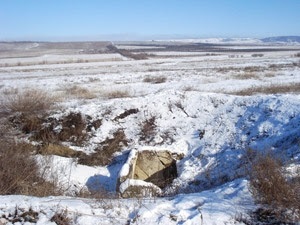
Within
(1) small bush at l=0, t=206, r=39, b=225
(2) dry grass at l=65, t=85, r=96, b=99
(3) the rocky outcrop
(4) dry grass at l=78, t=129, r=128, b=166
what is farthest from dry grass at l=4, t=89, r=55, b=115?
(1) small bush at l=0, t=206, r=39, b=225

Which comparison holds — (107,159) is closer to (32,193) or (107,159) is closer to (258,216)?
(32,193)

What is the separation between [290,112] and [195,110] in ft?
11.8

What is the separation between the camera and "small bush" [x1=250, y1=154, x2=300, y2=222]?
533 centimetres

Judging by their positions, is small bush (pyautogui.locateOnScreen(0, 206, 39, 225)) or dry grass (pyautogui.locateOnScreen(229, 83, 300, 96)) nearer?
small bush (pyautogui.locateOnScreen(0, 206, 39, 225))

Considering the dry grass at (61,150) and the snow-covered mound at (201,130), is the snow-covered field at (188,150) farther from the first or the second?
the dry grass at (61,150)

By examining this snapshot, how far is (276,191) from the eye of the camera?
18.0ft

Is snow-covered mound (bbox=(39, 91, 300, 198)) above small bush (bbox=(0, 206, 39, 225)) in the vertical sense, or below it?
below

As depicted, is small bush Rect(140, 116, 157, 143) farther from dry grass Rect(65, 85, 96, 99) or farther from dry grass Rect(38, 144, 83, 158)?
dry grass Rect(65, 85, 96, 99)

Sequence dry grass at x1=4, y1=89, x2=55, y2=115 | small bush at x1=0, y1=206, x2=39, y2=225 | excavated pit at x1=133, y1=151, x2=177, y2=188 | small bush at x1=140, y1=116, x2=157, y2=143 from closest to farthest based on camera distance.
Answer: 1. small bush at x1=0, y1=206, x2=39, y2=225
2. excavated pit at x1=133, y1=151, x2=177, y2=188
3. small bush at x1=140, y1=116, x2=157, y2=143
4. dry grass at x1=4, y1=89, x2=55, y2=115

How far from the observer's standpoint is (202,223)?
17.1 feet

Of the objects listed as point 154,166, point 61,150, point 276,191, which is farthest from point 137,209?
point 61,150

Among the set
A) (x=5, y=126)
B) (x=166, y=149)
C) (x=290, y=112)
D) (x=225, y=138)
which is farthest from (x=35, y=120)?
(x=290, y=112)

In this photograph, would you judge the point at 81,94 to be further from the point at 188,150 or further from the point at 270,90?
the point at 270,90

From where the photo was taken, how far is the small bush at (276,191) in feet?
17.5
